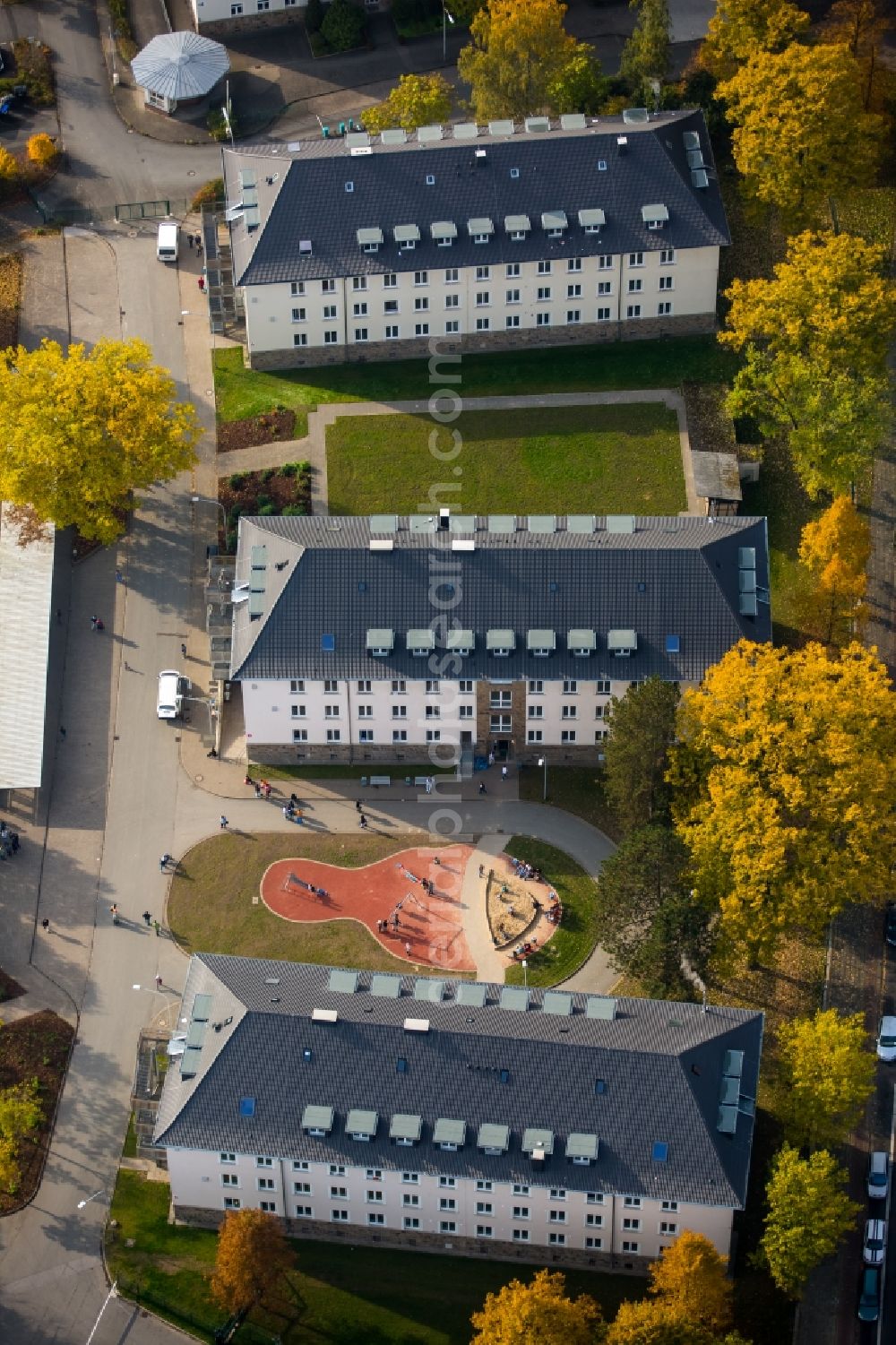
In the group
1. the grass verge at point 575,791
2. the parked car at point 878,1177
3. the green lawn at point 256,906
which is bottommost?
the parked car at point 878,1177

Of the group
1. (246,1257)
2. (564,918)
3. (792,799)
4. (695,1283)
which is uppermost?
(792,799)

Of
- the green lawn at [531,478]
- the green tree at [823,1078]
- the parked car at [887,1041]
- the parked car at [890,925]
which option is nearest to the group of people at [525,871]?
the parked car at [890,925]

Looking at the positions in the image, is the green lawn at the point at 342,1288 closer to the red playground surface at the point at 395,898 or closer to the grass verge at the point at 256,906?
the grass verge at the point at 256,906

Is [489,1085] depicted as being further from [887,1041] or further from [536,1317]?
[887,1041]

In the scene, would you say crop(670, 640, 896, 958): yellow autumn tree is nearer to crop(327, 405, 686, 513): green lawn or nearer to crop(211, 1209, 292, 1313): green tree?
crop(327, 405, 686, 513): green lawn

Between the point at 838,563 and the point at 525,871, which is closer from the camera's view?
the point at 525,871

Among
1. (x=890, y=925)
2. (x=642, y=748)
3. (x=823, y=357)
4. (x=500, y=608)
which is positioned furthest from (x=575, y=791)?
(x=823, y=357)

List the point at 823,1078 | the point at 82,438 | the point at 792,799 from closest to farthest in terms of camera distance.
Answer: the point at 823,1078, the point at 792,799, the point at 82,438
